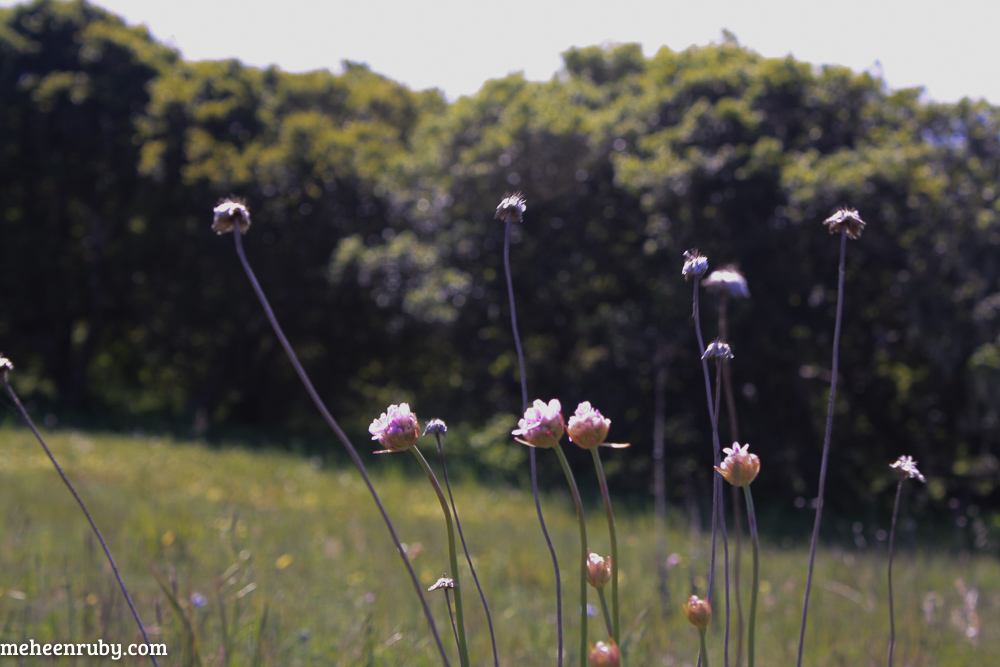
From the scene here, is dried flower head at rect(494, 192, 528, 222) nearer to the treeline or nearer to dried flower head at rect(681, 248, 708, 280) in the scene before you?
dried flower head at rect(681, 248, 708, 280)

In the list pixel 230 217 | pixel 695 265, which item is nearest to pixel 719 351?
pixel 695 265

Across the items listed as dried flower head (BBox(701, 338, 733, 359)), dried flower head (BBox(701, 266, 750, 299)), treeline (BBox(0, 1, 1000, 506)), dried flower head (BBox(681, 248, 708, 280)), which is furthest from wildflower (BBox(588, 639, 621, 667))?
treeline (BBox(0, 1, 1000, 506))

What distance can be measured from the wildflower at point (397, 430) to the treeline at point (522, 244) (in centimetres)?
647

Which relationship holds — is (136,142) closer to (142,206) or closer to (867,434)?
(142,206)

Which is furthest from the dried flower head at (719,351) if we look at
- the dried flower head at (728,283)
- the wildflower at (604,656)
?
the wildflower at (604,656)

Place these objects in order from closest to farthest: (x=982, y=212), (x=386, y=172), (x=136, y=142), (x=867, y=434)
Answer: (x=982, y=212)
(x=867, y=434)
(x=386, y=172)
(x=136, y=142)

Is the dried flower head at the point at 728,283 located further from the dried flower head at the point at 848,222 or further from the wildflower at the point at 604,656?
the wildflower at the point at 604,656

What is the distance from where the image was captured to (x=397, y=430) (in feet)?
3.54

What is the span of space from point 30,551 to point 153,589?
757 millimetres

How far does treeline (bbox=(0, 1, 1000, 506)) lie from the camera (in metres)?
7.55

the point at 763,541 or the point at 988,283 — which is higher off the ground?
the point at 988,283

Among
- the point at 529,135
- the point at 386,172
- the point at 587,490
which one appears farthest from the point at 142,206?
the point at 587,490

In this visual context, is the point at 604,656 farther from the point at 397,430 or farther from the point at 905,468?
the point at 905,468

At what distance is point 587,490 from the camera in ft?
25.2
